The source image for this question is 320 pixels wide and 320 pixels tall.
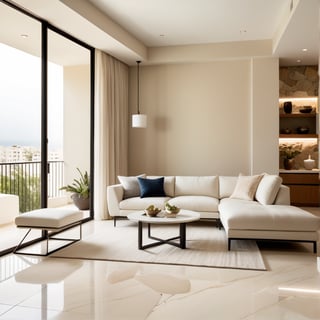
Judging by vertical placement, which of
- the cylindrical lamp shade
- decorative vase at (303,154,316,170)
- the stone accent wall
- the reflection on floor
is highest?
the stone accent wall

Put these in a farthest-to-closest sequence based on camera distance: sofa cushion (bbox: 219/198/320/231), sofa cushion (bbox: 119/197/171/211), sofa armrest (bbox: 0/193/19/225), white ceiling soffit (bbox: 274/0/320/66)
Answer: sofa armrest (bbox: 0/193/19/225) → sofa cushion (bbox: 119/197/171/211) → white ceiling soffit (bbox: 274/0/320/66) → sofa cushion (bbox: 219/198/320/231)

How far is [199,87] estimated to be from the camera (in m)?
7.66

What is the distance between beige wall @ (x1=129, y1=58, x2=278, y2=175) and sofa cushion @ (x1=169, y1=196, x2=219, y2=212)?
174 cm

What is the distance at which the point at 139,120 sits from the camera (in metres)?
7.27

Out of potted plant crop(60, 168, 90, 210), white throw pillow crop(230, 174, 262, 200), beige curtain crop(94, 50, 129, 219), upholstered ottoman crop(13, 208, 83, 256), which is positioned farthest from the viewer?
potted plant crop(60, 168, 90, 210)

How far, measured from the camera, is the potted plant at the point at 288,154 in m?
7.77

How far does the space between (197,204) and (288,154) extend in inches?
118

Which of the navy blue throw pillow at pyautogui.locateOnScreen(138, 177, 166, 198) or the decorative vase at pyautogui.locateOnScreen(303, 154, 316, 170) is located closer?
the navy blue throw pillow at pyautogui.locateOnScreen(138, 177, 166, 198)

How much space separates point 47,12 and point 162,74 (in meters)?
3.47

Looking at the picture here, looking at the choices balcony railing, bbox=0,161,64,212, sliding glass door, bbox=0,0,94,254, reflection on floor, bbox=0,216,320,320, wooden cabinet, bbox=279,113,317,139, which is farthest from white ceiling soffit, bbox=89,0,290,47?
reflection on floor, bbox=0,216,320,320

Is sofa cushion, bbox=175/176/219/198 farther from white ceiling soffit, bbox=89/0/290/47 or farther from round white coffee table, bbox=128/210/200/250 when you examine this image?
white ceiling soffit, bbox=89/0/290/47

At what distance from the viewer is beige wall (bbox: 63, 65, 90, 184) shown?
8234 millimetres

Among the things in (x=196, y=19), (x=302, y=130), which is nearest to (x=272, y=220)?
(x=196, y=19)

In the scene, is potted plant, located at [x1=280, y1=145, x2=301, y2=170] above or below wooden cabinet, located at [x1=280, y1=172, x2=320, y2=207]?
above
